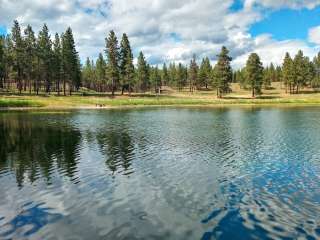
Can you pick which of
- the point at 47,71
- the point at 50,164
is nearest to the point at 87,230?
the point at 50,164

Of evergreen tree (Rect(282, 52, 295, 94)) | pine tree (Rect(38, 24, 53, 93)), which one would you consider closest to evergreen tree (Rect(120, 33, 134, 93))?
pine tree (Rect(38, 24, 53, 93))

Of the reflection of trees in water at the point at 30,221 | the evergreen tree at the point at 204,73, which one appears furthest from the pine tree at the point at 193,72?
the reflection of trees in water at the point at 30,221

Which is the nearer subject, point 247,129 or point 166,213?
point 166,213

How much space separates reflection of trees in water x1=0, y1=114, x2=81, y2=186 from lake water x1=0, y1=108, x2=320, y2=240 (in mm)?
93

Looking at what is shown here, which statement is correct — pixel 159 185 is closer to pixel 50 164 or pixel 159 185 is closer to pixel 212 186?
pixel 212 186

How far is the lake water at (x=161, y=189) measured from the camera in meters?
12.7

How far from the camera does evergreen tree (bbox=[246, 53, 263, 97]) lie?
12344 cm

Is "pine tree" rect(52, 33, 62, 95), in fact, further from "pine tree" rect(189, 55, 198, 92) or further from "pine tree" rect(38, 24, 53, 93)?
"pine tree" rect(189, 55, 198, 92)

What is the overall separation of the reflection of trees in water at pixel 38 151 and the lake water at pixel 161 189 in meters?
0.09

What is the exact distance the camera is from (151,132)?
137ft

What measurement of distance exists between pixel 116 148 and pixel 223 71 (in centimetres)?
9962

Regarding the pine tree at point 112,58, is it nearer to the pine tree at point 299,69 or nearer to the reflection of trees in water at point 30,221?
the pine tree at point 299,69

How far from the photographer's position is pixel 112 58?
118 metres

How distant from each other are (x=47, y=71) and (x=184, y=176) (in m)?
105
